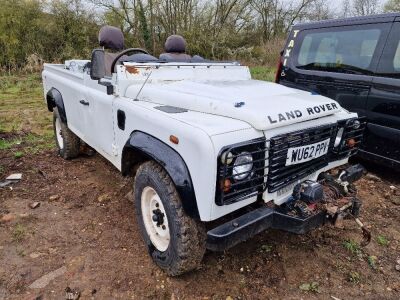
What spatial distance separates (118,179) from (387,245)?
3020mm

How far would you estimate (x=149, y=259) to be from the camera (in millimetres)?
2750

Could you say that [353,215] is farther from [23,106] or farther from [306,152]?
[23,106]

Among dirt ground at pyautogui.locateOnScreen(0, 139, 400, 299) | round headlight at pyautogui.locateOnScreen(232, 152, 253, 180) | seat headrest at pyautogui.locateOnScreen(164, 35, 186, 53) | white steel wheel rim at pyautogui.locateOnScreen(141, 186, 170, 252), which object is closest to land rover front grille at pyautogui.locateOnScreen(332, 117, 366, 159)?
dirt ground at pyautogui.locateOnScreen(0, 139, 400, 299)

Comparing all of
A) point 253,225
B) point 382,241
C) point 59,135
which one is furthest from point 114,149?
point 382,241

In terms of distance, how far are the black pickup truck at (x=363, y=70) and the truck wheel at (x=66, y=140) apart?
3.22 metres

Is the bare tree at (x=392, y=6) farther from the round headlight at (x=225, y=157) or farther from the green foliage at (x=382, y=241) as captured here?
the round headlight at (x=225, y=157)

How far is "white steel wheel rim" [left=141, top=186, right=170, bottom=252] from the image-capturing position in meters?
2.56

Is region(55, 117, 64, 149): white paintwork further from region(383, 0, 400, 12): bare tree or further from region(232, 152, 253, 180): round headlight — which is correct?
region(383, 0, 400, 12): bare tree

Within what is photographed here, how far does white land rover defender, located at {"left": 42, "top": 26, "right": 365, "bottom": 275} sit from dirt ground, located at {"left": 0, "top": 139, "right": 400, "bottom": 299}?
0.92 ft

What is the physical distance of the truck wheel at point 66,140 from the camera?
4656mm

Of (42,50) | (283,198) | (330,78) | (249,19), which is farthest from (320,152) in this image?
(249,19)

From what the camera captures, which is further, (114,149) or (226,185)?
(114,149)

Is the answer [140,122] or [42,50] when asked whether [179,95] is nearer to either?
[140,122]

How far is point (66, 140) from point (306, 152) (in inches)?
138
